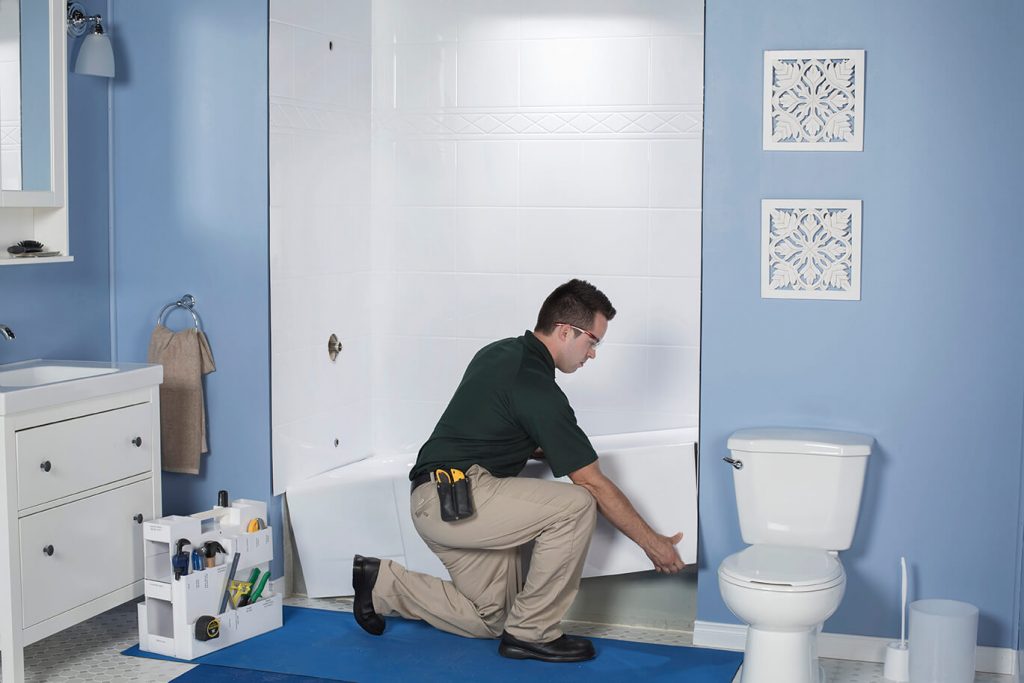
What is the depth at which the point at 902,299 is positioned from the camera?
3.34m

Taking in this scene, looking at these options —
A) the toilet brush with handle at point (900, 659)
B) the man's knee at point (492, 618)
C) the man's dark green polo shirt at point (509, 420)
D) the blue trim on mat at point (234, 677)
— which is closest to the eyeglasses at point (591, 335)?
the man's dark green polo shirt at point (509, 420)

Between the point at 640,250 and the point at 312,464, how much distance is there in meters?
1.43

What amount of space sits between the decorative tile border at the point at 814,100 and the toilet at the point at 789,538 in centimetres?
88

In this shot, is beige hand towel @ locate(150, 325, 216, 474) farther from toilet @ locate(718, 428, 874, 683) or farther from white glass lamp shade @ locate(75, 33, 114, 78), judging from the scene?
toilet @ locate(718, 428, 874, 683)

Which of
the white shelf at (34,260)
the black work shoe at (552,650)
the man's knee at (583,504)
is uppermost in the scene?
the white shelf at (34,260)

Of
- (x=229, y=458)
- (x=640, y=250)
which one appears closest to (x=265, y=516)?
(x=229, y=458)

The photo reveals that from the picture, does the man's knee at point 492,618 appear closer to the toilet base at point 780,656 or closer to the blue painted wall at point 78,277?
the toilet base at point 780,656

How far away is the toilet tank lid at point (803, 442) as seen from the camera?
323 centimetres

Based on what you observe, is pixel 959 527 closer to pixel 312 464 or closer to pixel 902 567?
pixel 902 567

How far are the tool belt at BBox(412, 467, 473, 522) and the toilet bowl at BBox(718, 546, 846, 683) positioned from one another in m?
0.79

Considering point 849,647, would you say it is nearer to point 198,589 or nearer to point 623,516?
point 623,516

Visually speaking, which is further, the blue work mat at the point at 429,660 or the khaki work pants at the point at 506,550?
the khaki work pants at the point at 506,550

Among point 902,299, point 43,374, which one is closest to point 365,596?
point 43,374

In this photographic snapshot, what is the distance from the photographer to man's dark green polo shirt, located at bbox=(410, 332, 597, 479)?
3.35m
